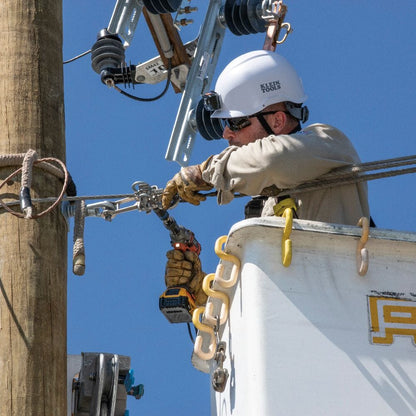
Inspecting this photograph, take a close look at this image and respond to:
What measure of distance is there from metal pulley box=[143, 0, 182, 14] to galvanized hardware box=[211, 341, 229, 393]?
185 inches

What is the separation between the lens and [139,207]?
25.2ft

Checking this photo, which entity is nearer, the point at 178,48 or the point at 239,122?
the point at 239,122

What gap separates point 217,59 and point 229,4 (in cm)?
49

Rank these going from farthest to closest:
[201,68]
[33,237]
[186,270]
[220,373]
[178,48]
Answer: [178,48] < [201,68] < [186,270] < [33,237] < [220,373]

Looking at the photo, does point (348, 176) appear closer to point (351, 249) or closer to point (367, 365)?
point (351, 249)

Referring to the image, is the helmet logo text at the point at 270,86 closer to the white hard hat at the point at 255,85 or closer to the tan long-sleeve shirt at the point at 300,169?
the white hard hat at the point at 255,85

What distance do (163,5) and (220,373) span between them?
4855 mm

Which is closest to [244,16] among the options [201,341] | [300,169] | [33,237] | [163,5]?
[163,5]

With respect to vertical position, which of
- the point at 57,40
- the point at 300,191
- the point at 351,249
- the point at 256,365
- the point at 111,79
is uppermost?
the point at 111,79

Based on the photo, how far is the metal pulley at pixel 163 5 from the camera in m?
10.2

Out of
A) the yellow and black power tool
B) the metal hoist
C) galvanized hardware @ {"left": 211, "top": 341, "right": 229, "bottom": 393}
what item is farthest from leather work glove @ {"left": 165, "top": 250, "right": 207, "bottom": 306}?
galvanized hardware @ {"left": 211, "top": 341, "right": 229, "bottom": 393}

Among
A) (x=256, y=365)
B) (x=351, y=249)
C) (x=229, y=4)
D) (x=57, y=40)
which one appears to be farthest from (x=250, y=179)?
(x=229, y=4)

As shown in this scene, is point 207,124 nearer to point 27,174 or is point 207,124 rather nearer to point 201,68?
point 27,174

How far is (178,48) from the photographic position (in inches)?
438
